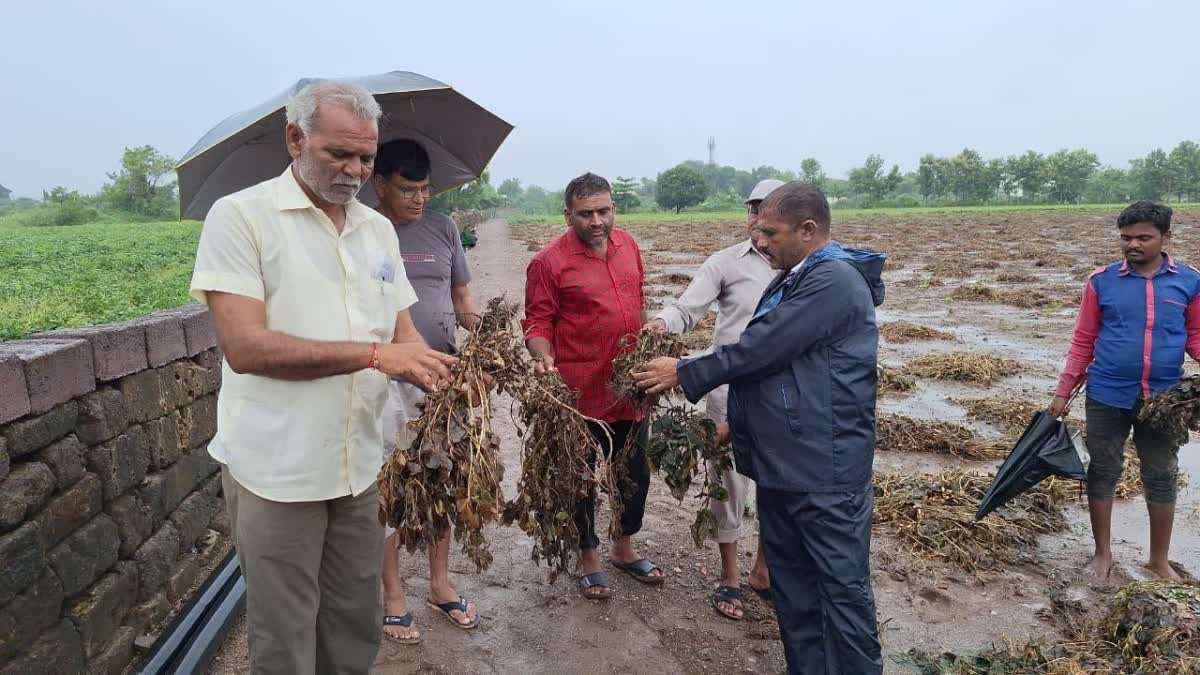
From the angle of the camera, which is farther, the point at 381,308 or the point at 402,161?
the point at 402,161

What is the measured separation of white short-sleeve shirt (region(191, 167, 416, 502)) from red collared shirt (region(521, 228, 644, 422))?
4.75 feet

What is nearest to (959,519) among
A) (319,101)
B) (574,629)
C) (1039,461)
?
(1039,461)

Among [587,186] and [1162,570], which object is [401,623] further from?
[1162,570]

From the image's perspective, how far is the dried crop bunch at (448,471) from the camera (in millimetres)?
2527

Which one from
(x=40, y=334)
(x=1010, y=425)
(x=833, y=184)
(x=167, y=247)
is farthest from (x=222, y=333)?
(x=833, y=184)

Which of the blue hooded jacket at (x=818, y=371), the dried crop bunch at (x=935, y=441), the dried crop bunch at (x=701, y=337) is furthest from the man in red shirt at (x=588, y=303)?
the dried crop bunch at (x=701, y=337)

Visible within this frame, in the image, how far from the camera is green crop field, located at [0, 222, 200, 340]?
385 cm

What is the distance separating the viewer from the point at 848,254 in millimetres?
2922

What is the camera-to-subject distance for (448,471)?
8.29ft

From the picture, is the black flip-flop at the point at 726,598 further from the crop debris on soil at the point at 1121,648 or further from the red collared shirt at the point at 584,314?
the red collared shirt at the point at 584,314

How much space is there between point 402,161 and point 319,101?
3.84 feet

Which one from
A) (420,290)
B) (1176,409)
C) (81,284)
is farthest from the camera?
(81,284)

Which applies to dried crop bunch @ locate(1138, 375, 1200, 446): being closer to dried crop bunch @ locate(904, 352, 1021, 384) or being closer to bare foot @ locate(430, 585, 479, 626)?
bare foot @ locate(430, 585, 479, 626)

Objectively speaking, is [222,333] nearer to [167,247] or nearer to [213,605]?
[213,605]
